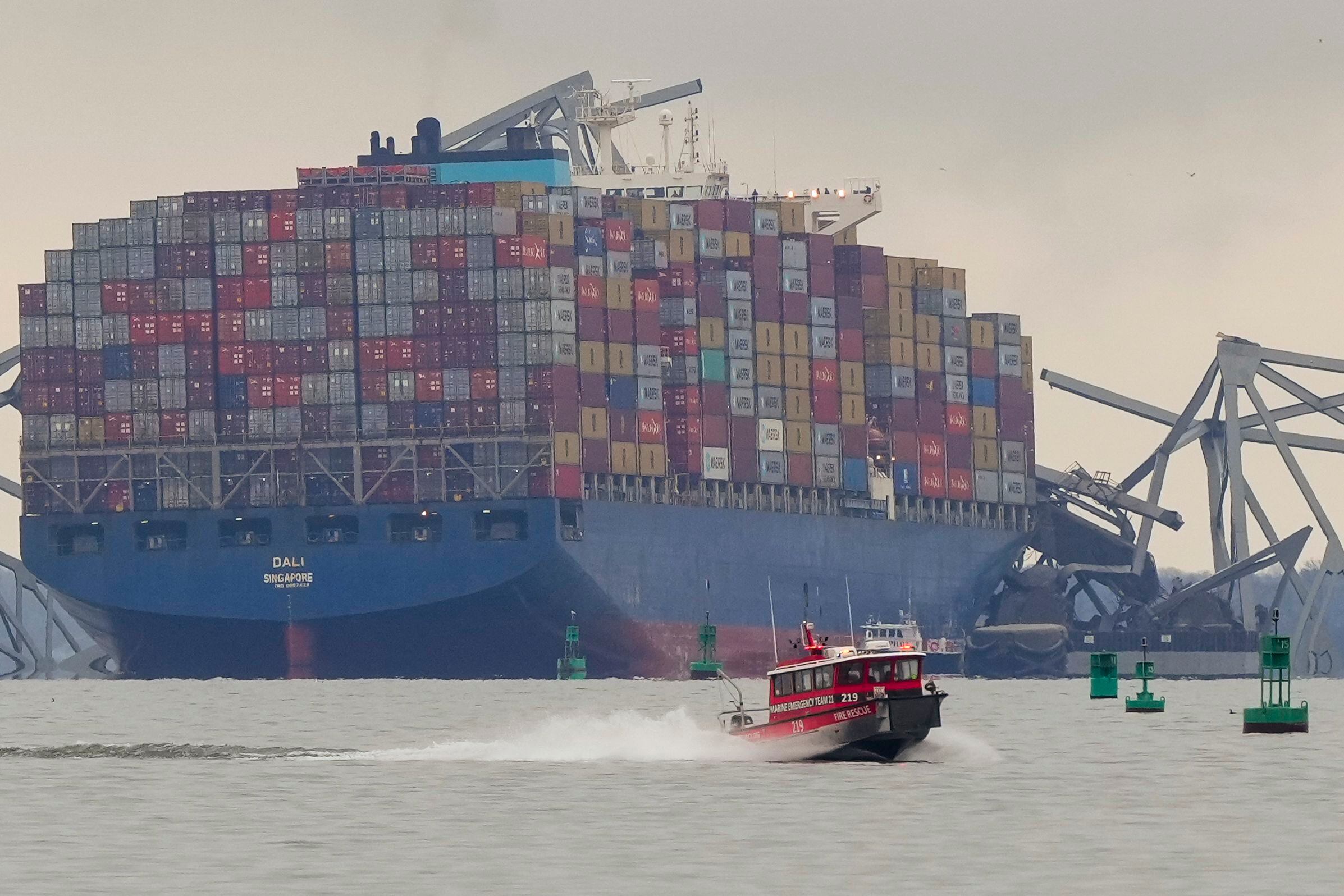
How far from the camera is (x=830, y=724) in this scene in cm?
8025

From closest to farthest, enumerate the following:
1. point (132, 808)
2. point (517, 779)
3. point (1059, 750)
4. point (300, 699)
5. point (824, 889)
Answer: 1. point (824, 889)
2. point (132, 808)
3. point (517, 779)
4. point (1059, 750)
5. point (300, 699)

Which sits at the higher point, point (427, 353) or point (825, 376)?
point (825, 376)

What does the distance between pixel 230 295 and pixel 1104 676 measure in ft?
186

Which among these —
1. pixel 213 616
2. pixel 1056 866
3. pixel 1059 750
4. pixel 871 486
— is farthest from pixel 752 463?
pixel 1056 866

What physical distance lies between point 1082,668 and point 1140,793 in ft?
408

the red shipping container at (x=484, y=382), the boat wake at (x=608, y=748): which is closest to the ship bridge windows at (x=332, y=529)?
the red shipping container at (x=484, y=382)

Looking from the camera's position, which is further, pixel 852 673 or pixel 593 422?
pixel 593 422

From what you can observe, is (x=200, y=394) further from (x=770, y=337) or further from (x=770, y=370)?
(x=770, y=337)

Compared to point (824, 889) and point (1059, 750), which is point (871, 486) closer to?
point (1059, 750)

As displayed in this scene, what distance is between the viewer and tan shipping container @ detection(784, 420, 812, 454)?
19025cm

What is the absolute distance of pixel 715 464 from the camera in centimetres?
18438

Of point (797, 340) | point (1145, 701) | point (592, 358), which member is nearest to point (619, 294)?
point (592, 358)

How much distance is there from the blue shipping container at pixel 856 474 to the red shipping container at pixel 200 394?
39481mm

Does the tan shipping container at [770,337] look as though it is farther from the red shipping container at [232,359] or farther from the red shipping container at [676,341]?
the red shipping container at [232,359]
